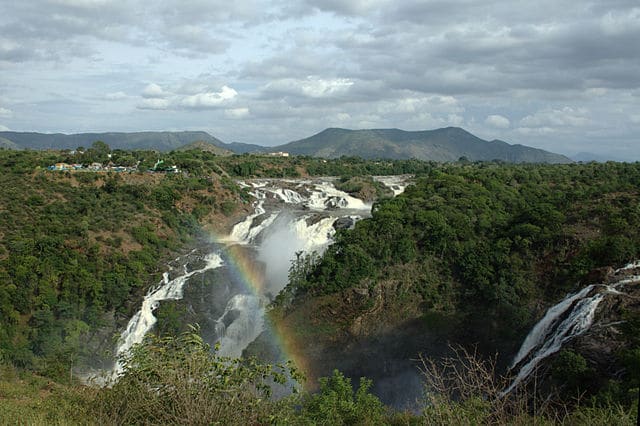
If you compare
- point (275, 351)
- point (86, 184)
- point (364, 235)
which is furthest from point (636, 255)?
point (86, 184)

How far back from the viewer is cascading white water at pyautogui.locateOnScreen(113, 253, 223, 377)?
85.0 feet

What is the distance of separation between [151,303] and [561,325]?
820 inches

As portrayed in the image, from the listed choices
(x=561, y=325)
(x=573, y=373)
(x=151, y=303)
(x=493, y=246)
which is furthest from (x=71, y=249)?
(x=573, y=373)

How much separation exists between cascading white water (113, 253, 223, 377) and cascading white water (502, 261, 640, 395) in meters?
17.5

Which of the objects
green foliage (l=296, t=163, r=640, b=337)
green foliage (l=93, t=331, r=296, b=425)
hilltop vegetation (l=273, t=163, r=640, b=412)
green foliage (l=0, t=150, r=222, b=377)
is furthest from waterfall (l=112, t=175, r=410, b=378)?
green foliage (l=93, t=331, r=296, b=425)

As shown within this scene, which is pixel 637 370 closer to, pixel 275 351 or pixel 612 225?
pixel 612 225

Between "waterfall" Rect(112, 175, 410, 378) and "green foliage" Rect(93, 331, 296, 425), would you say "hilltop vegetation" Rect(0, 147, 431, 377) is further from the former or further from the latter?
"green foliage" Rect(93, 331, 296, 425)

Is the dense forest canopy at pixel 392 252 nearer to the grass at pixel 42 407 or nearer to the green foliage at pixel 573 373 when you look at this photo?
the green foliage at pixel 573 373

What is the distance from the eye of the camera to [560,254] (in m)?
25.2

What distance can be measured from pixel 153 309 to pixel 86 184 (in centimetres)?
1968

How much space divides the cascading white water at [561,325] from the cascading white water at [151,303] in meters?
17.5

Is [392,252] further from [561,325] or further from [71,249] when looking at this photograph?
[71,249]

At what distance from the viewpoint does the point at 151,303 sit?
28.5 m

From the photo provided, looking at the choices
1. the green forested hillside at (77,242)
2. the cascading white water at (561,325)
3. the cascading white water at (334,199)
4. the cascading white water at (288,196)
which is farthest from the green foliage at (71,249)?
the cascading white water at (561,325)
